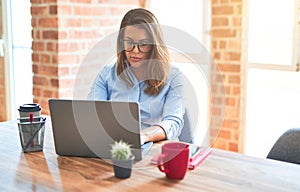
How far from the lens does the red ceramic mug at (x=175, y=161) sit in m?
1.29

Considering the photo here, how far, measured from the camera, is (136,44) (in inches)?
72.7

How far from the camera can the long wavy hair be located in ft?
6.15

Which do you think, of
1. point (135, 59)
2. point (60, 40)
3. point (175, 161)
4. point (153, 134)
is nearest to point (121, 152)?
point (175, 161)

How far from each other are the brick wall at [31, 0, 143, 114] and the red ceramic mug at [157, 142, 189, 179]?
63.0 inches

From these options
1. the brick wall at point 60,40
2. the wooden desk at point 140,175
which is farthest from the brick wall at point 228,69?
the wooden desk at point 140,175

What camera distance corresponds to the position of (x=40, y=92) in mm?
2902

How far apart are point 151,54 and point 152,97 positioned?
0.65 feet

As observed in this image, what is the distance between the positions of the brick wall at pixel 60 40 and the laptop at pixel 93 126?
4.22 feet

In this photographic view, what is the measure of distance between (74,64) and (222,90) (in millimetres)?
1102

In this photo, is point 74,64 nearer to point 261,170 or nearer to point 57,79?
point 57,79

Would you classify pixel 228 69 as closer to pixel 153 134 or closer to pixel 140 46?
pixel 140 46

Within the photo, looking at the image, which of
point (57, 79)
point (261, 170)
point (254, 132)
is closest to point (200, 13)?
point (254, 132)

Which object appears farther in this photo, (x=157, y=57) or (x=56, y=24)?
(x=56, y=24)

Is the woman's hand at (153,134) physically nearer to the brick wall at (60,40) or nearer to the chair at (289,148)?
the chair at (289,148)
